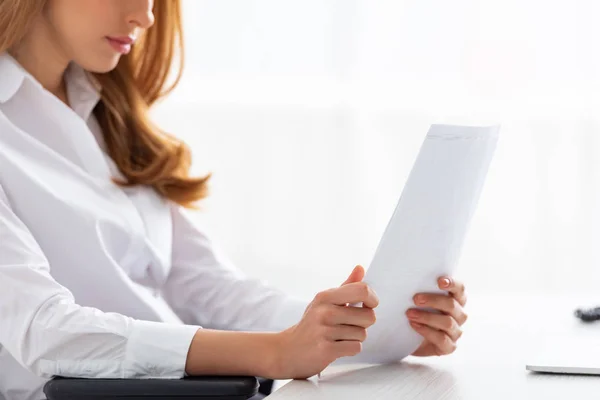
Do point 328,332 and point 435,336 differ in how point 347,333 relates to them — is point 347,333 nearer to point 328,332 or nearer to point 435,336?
point 328,332

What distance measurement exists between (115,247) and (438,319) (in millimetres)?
530

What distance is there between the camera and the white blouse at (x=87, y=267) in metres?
1.14

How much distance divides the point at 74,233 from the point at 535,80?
2626mm

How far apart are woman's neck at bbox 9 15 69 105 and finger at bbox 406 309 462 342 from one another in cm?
71

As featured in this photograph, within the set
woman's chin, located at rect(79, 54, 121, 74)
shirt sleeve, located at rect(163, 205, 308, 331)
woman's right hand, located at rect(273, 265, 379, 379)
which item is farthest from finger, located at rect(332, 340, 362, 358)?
woman's chin, located at rect(79, 54, 121, 74)

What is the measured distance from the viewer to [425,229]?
1.06 m

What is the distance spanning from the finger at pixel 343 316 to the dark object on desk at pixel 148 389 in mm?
125

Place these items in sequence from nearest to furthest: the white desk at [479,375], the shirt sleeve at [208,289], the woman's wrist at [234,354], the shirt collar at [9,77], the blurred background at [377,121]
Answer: the white desk at [479,375]
the woman's wrist at [234,354]
the shirt collar at [9,77]
the shirt sleeve at [208,289]
the blurred background at [377,121]

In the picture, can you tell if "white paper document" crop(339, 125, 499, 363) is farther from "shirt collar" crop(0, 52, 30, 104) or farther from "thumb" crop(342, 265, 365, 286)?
"shirt collar" crop(0, 52, 30, 104)

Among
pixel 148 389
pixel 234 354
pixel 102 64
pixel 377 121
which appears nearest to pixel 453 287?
pixel 234 354

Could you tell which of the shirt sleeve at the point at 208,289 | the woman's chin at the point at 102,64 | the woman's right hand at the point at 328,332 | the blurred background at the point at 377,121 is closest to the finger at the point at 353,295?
the woman's right hand at the point at 328,332

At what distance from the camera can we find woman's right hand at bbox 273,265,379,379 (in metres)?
1.08

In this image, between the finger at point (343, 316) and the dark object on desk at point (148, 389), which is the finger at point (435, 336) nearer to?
the finger at point (343, 316)

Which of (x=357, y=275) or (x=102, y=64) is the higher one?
(x=102, y=64)
